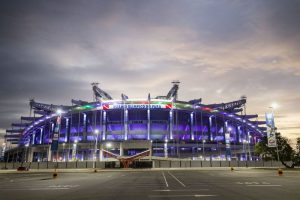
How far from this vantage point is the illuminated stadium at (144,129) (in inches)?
4828

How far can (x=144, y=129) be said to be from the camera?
13738 cm

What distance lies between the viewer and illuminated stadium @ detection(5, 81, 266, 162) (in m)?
123

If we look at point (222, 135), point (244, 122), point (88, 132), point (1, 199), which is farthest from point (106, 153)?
point (1, 199)

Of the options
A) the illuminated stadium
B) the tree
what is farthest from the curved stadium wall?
the tree

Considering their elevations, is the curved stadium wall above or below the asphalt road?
above

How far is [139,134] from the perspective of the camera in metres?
136

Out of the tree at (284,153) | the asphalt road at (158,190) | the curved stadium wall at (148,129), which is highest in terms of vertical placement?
the curved stadium wall at (148,129)

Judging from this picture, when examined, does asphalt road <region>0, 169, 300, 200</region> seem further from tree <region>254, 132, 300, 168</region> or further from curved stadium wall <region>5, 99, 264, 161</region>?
curved stadium wall <region>5, 99, 264, 161</region>

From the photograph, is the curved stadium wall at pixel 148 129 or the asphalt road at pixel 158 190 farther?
the curved stadium wall at pixel 148 129

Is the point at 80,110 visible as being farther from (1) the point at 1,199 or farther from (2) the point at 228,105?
(1) the point at 1,199

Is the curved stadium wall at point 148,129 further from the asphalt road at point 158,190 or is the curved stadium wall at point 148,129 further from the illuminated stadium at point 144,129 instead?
the asphalt road at point 158,190

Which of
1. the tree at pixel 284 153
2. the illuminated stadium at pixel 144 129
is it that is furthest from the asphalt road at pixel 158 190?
the illuminated stadium at pixel 144 129

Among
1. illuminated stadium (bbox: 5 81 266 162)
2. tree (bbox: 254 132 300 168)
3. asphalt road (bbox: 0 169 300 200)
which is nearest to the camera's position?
asphalt road (bbox: 0 169 300 200)

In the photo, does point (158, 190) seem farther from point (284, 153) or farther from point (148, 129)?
A: point (148, 129)
